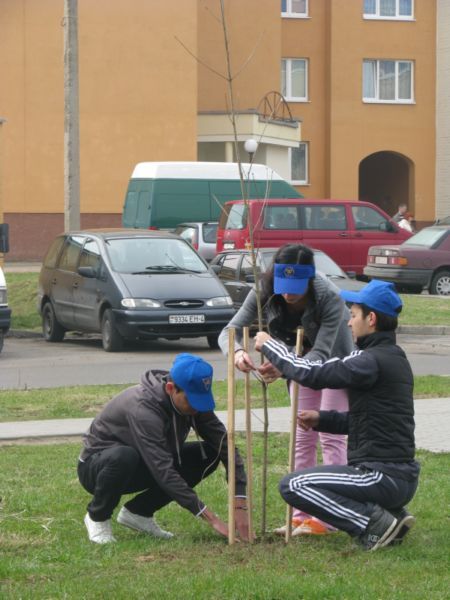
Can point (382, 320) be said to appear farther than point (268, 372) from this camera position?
No

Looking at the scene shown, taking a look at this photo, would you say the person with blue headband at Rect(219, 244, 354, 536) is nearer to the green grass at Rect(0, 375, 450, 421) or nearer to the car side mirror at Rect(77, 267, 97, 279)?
the green grass at Rect(0, 375, 450, 421)

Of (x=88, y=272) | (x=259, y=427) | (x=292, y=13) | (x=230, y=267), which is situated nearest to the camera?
(x=259, y=427)

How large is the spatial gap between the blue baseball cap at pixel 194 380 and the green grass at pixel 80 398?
17.5ft

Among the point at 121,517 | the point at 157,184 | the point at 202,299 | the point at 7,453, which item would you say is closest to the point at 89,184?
the point at 157,184

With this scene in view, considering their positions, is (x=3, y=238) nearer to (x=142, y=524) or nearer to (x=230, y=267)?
(x=230, y=267)

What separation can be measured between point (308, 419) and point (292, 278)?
735mm

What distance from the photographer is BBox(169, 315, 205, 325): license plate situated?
17453 millimetres

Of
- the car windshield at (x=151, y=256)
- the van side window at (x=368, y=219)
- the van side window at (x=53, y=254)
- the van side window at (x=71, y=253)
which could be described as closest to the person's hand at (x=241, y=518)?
the car windshield at (x=151, y=256)

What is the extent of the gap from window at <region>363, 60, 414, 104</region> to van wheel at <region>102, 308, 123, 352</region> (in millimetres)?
30392

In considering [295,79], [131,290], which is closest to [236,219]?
[131,290]

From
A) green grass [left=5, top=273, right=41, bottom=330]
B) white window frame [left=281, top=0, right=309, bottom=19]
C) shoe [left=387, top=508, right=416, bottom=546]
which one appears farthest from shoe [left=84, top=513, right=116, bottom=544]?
white window frame [left=281, top=0, right=309, bottom=19]

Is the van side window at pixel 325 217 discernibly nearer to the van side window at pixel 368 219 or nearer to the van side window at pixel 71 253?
the van side window at pixel 368 219

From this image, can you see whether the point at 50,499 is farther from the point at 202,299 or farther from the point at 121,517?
the point at 202,299

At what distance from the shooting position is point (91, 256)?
1870 centimetres
